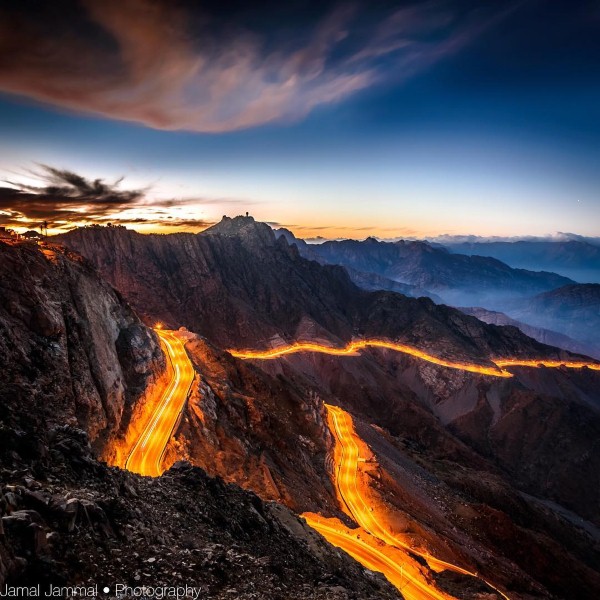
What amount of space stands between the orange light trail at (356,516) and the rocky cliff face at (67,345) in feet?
67.1

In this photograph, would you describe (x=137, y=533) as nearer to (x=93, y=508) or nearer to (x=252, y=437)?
(x=93, y=508)

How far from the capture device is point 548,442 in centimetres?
11056

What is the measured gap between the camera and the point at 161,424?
122 ft

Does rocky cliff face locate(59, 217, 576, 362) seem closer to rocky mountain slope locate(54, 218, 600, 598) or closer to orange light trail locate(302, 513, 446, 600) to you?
rocky mountain slope locate(54, 218, 600, 598)

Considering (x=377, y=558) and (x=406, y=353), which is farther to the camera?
(x=406, y=353)

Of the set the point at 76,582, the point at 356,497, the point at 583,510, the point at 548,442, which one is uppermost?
the point at 76,582

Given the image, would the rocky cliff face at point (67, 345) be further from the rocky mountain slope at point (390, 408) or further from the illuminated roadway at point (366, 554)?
the illuminated roadway at point (366, 554)

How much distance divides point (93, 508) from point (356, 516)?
123 ft

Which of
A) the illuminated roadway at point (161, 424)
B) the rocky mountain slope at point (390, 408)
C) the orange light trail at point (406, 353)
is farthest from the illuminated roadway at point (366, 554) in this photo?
the orange light trail at point (406, 353)

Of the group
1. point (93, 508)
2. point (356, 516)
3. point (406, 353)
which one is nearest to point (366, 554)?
point (356, 516)

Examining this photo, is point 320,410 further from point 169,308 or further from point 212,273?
point 212,273

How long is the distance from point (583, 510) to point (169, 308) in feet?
396

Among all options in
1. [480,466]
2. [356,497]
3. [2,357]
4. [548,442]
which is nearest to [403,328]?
[548,442]

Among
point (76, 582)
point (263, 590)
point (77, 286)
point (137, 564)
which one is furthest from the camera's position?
point (77, 286)
